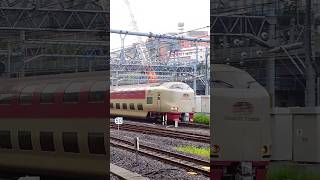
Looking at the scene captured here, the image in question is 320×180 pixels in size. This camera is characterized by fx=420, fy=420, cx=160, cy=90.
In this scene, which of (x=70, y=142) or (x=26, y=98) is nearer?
(x=70, y=142)

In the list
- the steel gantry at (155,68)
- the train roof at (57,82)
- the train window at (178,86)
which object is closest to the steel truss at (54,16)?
the steel gantry at (155,68)

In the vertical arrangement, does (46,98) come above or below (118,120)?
above

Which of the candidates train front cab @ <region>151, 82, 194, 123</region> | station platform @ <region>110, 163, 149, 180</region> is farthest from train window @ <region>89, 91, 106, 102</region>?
station platform @ <region>110, 163, 149, 180</region>

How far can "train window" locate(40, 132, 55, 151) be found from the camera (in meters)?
2.69

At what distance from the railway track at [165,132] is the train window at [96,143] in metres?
0.17

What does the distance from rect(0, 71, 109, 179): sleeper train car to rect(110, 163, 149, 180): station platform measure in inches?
4.2

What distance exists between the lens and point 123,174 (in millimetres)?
2631

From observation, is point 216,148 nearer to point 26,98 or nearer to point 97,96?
point 97,96

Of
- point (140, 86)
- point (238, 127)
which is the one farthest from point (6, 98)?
point (238, 127)

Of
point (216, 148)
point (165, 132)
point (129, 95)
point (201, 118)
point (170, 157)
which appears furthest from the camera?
point (129, 95)

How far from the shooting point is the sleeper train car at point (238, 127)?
2.42m

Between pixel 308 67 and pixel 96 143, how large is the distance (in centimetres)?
135

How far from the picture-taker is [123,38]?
248 centimetres

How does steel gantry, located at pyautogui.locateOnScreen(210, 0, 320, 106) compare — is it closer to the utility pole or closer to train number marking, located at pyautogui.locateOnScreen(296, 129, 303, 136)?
the utility pole
